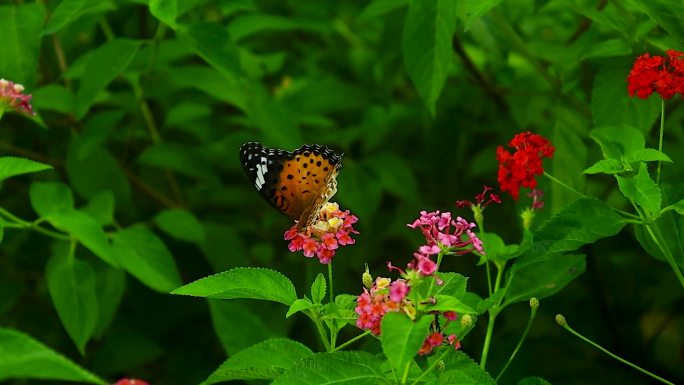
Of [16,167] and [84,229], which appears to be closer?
[16,167]

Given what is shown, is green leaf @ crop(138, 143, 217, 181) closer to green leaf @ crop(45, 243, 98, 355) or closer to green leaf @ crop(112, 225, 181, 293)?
green leaf @ crop(112, 225, 181, 293)

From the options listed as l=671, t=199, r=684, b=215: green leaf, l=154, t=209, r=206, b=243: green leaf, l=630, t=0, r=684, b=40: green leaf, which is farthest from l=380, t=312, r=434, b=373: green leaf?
l=154, t=209, r=206, b=243: green leaf

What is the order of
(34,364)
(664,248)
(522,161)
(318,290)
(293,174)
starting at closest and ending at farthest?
(34,364) < (318,290) < (664,248) < (522,161) < (293,174)

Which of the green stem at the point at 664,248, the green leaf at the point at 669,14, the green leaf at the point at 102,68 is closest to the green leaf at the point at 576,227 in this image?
the green stem at the point at 664,248

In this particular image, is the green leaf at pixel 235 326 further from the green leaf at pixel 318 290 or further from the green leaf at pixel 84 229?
the green leaf at pixel 318 290

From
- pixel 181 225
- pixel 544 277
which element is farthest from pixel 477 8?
pixel 181 225

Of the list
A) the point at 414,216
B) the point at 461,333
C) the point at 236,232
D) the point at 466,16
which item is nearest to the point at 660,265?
the point at 414,216

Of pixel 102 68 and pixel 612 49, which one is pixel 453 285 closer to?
pixel 612 49
